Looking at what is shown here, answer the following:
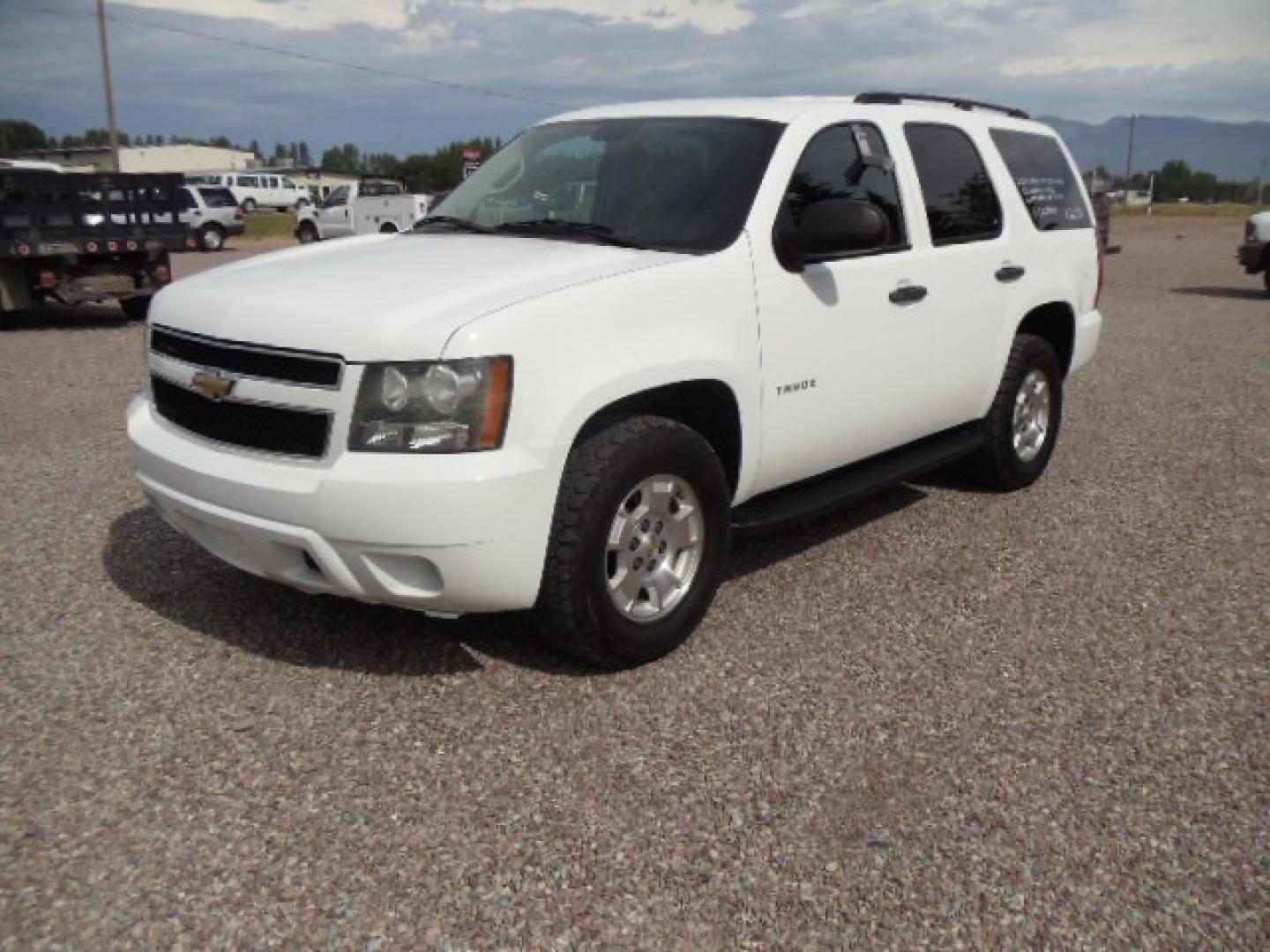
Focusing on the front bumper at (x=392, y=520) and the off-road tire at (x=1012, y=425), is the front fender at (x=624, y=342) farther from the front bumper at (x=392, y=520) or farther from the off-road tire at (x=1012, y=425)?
the off-road tire at (x=1012, y=425)

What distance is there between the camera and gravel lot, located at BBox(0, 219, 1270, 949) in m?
2.53

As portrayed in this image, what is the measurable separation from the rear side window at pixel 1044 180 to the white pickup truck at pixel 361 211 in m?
20.3

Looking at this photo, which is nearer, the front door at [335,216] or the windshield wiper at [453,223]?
the windshield wiper at [453,223]

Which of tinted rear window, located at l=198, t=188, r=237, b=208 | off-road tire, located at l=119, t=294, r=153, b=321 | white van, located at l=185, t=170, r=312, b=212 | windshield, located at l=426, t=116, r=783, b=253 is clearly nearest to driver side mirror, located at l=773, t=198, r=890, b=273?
windshield, located at l=426, t=116, r=783, b=253

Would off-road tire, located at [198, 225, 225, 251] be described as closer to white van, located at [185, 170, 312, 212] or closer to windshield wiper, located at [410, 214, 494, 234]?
windshield wiper, located at [410, 214, 494, 234]

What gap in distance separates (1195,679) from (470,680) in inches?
97.7

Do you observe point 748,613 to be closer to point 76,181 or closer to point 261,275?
point 261,275

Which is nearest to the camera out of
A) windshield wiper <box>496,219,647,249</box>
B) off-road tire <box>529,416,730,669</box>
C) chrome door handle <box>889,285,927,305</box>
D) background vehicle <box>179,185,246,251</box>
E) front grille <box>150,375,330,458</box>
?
front grille <box>150,375,330,458</box>

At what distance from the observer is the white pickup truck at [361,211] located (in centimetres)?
2589

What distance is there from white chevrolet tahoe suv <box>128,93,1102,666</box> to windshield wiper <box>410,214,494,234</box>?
18 millimetres

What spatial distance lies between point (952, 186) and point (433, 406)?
119 inches

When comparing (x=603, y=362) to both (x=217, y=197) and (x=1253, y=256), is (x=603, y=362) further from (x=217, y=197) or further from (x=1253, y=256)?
(x=217, y=197)

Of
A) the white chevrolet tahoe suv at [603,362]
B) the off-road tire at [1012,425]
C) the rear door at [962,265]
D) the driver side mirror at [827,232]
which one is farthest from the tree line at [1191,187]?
the driver side mirror at [827,232]

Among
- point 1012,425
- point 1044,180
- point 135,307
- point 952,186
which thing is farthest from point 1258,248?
point 135,307
